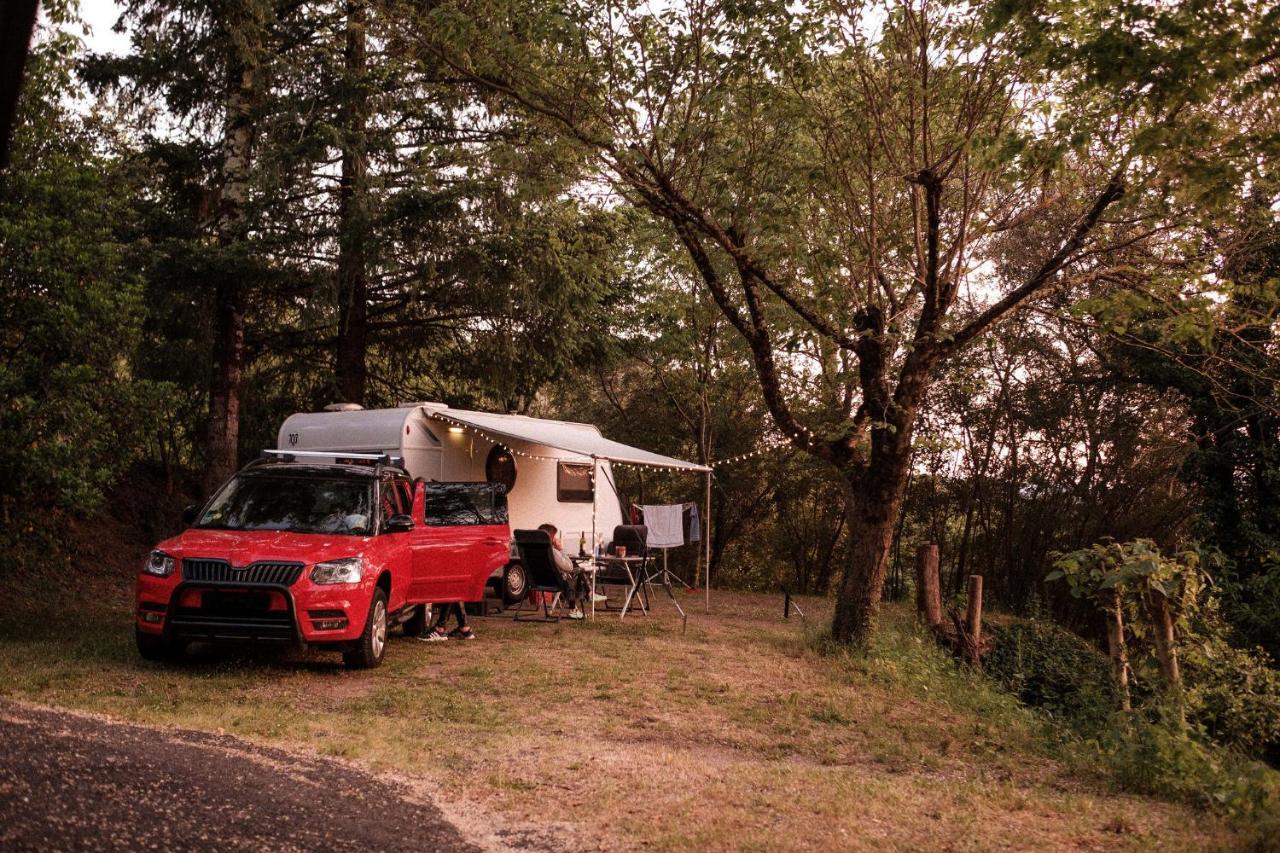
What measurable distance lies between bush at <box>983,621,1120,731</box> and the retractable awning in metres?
5.12

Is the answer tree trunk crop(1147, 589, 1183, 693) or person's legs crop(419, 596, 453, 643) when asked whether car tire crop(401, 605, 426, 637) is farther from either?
tree trunk crop(1147, 589, 1183, 693)

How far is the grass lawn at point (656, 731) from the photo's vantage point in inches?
186

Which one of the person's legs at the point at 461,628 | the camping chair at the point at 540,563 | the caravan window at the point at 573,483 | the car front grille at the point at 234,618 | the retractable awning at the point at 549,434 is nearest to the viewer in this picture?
the car front grille at the point at 234,618

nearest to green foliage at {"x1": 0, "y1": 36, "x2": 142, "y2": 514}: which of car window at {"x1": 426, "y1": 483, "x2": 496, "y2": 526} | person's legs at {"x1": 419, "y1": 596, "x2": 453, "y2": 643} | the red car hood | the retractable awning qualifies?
the red car hood

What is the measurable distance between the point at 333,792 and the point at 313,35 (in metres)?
13.2

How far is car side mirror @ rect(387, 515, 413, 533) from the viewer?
898 centimetres

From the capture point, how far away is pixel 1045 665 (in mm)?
11336

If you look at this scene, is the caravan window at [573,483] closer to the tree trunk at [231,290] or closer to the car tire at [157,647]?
the tree trunk at [231,290]

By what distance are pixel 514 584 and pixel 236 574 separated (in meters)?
6.90

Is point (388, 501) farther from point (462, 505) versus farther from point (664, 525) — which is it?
point (664, 525)

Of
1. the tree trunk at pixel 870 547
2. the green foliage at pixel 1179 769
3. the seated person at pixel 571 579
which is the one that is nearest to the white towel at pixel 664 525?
the seated person at pixel 571 579

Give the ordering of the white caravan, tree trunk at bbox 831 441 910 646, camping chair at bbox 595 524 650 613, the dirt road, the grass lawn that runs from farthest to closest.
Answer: camping chair at bbox 595 524 650 613
the white caravan
tree trunk at bbox 831 441 910 646
the grass lawn
the dirt road

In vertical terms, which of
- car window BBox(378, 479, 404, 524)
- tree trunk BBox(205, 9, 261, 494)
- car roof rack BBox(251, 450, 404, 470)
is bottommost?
car window BBox(378, 479, 404, 524)

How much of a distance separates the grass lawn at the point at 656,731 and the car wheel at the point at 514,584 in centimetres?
294
